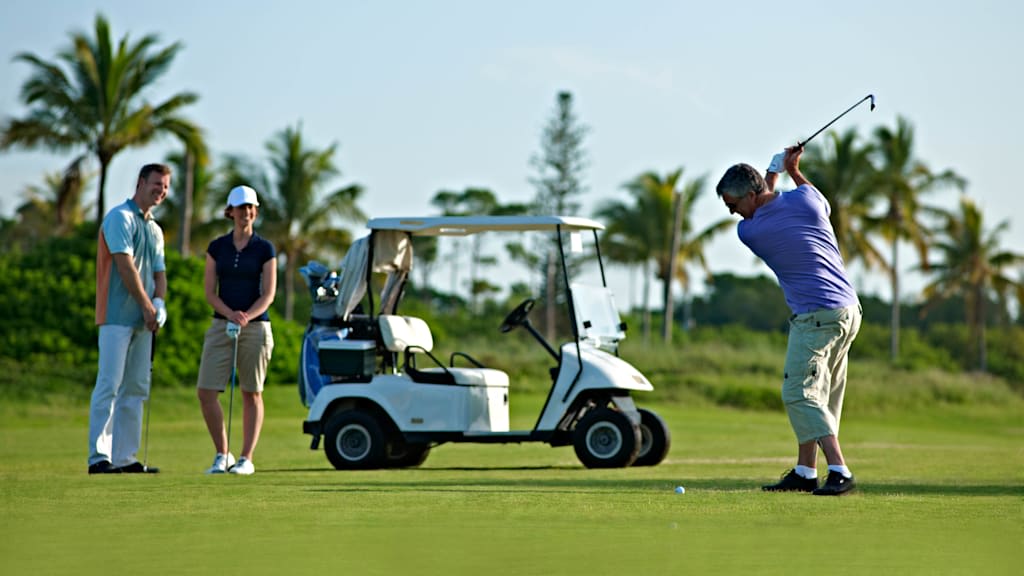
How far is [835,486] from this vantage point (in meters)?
7.54

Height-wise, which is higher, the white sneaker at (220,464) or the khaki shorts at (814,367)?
the khaki shorts at (814,367)

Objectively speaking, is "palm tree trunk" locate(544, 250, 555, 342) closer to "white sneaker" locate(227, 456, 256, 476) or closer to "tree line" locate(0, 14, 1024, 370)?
"tree line" locate(0, 14, 1024, 370)

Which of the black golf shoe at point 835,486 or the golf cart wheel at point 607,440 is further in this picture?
the golf cart wheel at point 607,440

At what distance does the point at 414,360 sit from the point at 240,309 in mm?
2245

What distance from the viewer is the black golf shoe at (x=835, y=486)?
7516mm

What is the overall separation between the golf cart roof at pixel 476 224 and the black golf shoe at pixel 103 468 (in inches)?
129

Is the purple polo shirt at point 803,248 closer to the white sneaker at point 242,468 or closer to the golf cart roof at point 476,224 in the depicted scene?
the golf cart roof at point 476,224

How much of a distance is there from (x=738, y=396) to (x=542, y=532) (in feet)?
90.4

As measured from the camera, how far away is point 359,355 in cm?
1153

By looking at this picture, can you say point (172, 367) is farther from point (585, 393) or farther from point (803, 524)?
point (803, 524)

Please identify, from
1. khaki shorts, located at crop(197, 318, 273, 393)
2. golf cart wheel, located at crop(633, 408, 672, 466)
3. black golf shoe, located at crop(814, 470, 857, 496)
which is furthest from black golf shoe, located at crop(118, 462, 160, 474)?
black golf shoe, located at crop(814, 470, 857, 496)

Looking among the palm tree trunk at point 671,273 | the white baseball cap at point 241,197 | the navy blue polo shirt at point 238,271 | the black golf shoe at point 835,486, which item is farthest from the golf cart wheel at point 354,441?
the palm tree trunk at point 671,273

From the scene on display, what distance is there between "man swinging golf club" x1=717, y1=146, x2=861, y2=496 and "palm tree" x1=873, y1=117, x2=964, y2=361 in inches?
1867

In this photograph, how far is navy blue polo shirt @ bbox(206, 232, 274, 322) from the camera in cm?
1015
